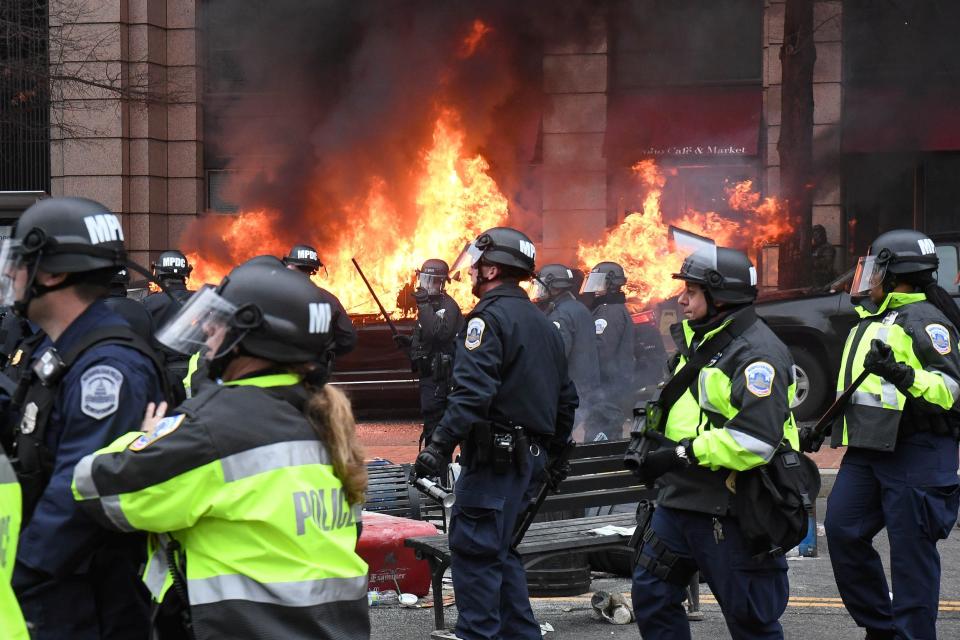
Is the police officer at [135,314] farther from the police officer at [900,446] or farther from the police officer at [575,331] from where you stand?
the police officer at [900,446]

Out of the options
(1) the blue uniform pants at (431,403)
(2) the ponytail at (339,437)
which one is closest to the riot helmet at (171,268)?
(1) the blue uniform pants at (431,403)

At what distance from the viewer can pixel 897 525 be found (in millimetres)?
5438

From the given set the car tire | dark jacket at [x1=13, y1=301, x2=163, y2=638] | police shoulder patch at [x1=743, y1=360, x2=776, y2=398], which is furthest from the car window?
dark jacket at [x1=13, y1=301, x2=163, y2=638]

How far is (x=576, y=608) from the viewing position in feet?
22.0

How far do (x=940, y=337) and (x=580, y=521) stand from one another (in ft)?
7.28

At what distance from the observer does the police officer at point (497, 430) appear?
17.4 ft

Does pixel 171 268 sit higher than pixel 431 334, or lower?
higher

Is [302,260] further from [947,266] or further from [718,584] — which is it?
[947,266]

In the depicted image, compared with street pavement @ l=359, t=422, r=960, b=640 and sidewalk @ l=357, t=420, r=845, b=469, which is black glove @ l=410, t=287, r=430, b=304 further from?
street pavement @ l=359, t=422, r=960, b=640

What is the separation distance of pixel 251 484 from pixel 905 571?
11.3 ft

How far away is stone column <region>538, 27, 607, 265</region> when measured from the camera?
686 inches

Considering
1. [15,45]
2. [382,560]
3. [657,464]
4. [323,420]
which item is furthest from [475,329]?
[15,45]

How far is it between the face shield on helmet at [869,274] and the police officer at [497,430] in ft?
4.41

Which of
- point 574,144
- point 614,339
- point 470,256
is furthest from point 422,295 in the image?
point 574,144
